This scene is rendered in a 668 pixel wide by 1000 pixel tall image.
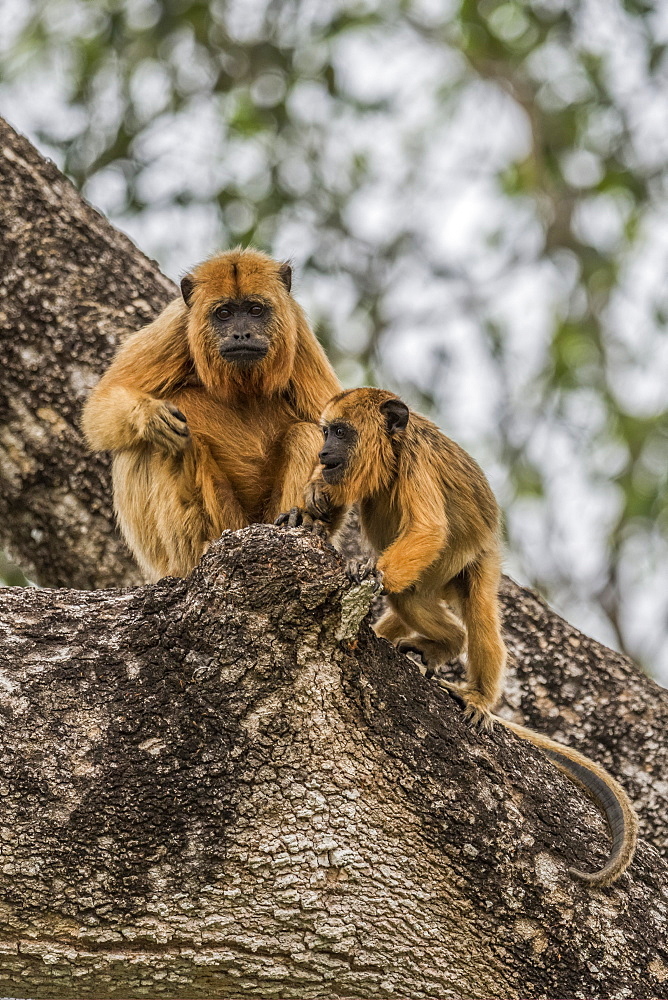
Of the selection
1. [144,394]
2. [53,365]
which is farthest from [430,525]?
[53,365]

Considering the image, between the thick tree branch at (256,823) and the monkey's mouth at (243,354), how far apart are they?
144cm

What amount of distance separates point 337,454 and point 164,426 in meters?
0.70

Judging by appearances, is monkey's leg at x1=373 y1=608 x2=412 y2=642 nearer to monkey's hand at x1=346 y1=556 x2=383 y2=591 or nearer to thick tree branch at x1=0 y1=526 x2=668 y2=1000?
monkey's hand at x1=346 y1=556 x2=383 y2=591

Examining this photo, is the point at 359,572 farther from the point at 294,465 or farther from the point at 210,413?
the point at 210,413

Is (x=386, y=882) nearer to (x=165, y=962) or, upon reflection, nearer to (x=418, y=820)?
(x=418, y=820)

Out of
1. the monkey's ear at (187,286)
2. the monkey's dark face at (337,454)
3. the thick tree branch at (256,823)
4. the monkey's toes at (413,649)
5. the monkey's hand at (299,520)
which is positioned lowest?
the thick tree branch at (256,823)

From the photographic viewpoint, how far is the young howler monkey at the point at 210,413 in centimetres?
493

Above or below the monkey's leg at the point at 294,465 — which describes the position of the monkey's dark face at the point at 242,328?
above

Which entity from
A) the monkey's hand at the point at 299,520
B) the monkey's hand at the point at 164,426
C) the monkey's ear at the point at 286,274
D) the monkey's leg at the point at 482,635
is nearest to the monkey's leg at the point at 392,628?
the monkey's leg at the point at 482,635

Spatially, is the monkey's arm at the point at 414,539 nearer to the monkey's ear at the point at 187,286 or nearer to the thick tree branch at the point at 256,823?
the thick tree branch at the point at 256,823

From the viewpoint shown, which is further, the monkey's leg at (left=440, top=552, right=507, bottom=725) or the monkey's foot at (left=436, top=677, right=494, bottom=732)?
the monkey's leg at (left=440, top=552, right=507, bottom=725)

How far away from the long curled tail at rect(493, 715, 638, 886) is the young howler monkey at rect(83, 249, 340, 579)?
145 cm

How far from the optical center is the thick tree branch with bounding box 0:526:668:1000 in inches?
135

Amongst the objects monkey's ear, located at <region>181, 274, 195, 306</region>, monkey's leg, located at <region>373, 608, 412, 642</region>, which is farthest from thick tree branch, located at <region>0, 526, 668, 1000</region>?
monkey's ear, located at <region>181, 274, 195, 306</region>
